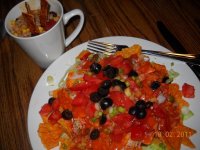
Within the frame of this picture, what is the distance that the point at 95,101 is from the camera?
3.08 feet

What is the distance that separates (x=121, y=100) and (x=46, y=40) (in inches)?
16.8

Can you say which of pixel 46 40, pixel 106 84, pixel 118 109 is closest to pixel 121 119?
pixel 118 109

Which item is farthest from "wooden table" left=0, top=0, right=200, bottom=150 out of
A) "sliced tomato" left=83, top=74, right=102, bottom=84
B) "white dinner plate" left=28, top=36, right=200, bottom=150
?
"sliced tomato" left=83, top=74, right=102, bottom=84

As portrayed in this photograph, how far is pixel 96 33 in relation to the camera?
1378 mm

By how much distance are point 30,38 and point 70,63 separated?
24cm

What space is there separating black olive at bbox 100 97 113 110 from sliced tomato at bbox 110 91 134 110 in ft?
0.08

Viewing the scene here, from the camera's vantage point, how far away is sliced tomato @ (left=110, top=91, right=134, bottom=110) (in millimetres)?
931

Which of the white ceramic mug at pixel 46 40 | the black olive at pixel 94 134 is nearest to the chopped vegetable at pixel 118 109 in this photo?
the black olive at pixel 94 134

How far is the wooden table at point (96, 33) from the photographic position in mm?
1106

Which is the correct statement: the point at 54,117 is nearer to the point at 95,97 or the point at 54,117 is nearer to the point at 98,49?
the point at 95,97

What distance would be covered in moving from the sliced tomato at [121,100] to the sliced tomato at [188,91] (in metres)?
0.23

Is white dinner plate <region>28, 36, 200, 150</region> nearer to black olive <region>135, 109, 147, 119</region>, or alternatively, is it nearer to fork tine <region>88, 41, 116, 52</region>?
fork tine <region>88, 41, 116, 52</region>

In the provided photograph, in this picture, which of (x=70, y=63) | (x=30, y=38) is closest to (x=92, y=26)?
(x=70, y=63)

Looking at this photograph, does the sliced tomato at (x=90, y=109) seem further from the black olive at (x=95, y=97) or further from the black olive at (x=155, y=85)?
the black olive at (x=155, y=85)
